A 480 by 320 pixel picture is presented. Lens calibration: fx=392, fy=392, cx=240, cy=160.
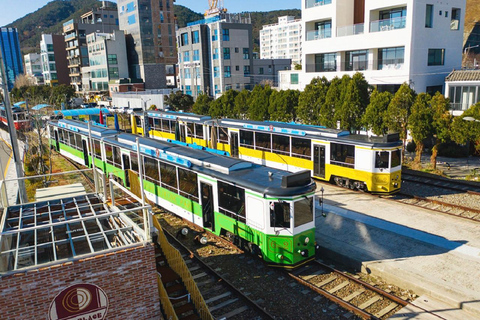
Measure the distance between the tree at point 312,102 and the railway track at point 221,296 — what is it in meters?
17.5

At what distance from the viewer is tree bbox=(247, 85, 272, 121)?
32469 mm

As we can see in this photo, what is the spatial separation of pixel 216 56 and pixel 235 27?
18.0ft

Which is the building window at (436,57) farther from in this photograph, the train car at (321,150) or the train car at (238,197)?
the train car at (238,197)

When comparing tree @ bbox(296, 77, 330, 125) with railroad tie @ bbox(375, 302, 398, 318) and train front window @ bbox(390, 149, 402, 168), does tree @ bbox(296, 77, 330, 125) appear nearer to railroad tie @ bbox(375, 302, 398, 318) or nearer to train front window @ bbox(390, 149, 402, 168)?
train front window @ bbox(390, 149, 402, 168)

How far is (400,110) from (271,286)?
15649 millimetres

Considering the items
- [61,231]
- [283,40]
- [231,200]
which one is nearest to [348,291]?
[231,200]

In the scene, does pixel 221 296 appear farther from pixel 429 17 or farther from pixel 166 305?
pixel 429 17

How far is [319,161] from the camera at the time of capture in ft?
66.7

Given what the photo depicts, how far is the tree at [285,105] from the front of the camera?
30.6m

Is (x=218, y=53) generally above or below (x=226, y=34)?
below

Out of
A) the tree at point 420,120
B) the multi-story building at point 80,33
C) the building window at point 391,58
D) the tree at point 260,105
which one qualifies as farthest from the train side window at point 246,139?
the multi-story building at point 80,33

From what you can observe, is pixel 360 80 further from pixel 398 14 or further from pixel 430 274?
pixel 430 274

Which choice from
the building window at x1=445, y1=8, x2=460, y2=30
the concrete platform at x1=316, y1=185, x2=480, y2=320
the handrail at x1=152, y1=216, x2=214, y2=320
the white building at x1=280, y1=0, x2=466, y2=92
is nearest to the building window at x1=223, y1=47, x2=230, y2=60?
the white building at x1=280, y1=0, x2=466, y2=92

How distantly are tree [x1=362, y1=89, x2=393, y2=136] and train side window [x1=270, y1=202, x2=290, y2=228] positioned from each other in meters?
14.7
